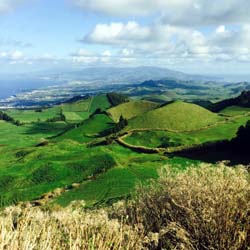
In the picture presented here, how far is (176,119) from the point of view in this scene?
15725cm

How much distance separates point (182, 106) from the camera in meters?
174

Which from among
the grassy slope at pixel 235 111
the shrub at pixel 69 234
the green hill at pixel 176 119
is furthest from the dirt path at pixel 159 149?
the shrub at pixel 69 234

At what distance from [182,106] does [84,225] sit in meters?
160

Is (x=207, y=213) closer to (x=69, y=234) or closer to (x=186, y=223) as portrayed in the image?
(x=186, y=223)

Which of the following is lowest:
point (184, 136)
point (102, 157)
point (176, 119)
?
point (102, 157)

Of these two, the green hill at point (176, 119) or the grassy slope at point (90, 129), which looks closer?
the green hill at point (176, 119)

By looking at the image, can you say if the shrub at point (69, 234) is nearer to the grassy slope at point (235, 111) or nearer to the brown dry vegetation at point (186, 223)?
the brown dry vegetation at point (186, 223)

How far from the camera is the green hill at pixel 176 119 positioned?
150m

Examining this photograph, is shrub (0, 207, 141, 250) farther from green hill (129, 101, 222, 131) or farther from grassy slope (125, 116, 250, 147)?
green hill (129, 101, 222, 131)

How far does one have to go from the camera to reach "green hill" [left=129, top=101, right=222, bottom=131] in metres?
150

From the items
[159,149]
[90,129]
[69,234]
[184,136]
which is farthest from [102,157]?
[69,234]

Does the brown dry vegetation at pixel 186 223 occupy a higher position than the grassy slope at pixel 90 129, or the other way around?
the brown dry vegetation at pixel 186 223

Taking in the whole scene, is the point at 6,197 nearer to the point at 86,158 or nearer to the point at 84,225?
the point at 86,158

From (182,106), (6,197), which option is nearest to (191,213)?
(6,197)
